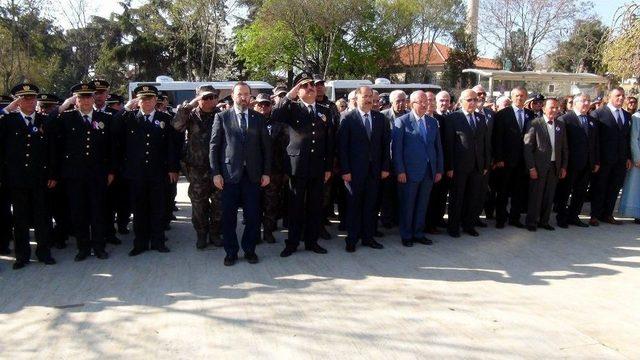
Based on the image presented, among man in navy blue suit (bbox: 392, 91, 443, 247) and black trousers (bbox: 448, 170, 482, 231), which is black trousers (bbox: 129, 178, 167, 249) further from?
black trousers (bbox: 448, 170, 482, 231)

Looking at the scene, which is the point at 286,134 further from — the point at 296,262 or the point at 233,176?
the point at 296,262

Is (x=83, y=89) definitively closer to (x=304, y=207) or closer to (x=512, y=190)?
(x=304, y=207)

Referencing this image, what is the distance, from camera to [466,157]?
Result: 6875 millimetres

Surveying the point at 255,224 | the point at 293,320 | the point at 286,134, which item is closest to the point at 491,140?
the point at 286,134

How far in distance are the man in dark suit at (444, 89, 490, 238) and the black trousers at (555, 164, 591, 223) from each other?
1.54 metres

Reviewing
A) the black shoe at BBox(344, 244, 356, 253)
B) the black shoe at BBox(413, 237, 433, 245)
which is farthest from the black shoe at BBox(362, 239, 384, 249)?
the black shoe at BBox(413, 237, 433, 245)

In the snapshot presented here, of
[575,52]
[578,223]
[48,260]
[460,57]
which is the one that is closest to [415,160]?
[578,223]

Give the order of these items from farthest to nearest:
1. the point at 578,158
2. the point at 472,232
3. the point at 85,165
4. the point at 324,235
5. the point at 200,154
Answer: the point at 578,158, the point at 472,232, the point at 324,235, the point at 200,154, the point at 85,165

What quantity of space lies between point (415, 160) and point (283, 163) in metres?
1.63

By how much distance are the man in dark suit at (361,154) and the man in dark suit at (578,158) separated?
10.1 feet

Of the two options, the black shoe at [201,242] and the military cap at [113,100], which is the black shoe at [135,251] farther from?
the military cap at [113,100]

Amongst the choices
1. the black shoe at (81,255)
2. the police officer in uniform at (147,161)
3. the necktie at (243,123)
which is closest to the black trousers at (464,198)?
the necktie at (243,123)

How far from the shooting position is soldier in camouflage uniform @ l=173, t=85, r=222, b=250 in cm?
621

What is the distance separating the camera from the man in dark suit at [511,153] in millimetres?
7414
